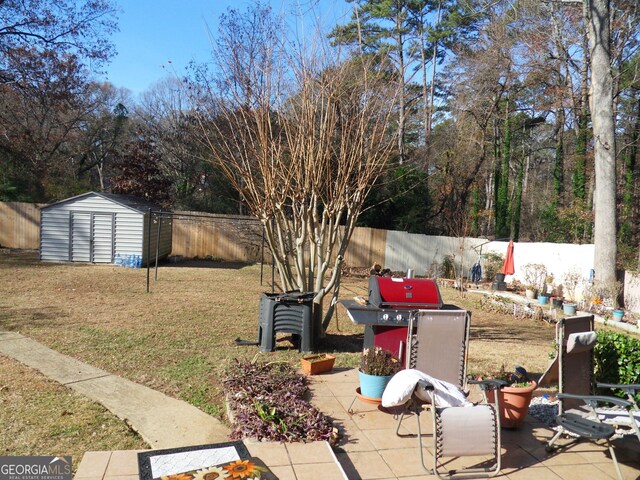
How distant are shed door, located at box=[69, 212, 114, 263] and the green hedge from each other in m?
14.4

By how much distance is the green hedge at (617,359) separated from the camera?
14.9ft

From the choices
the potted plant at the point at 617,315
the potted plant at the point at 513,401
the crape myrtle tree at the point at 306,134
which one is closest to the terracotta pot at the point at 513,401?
the potted plant at the point at 513,401

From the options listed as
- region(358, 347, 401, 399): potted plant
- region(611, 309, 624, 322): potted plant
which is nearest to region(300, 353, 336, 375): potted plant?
region(358, 347, 401, 399): potted plant

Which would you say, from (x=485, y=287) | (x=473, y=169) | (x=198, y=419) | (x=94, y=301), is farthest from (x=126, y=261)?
(x=473, y=169)

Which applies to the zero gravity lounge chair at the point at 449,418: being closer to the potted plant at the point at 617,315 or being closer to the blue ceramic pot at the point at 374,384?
the blue ceramic pot at the point at 374,384

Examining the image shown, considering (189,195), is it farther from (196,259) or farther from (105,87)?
(105,87)

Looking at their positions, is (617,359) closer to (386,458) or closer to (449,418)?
(449,418)

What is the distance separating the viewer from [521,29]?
19.6 metres

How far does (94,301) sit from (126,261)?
621cm

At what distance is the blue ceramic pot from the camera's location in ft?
13.4

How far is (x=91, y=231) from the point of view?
15711mm

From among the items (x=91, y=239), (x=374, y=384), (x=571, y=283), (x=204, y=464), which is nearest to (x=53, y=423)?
(x=204, y=464)

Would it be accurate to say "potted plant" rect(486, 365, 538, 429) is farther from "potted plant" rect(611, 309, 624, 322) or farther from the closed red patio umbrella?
the closed red patio umbrella

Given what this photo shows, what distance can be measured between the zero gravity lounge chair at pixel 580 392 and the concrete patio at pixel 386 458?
0.16m
